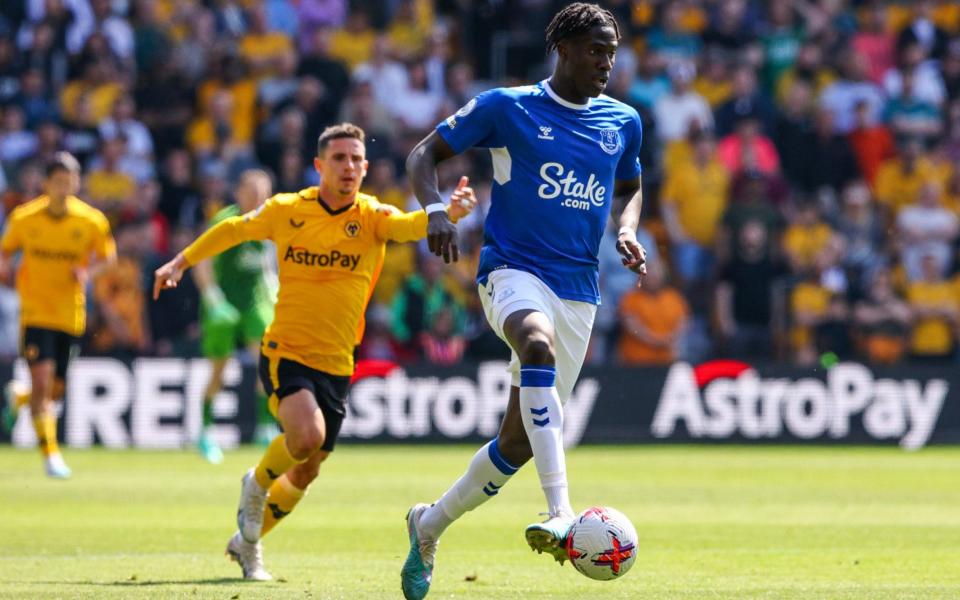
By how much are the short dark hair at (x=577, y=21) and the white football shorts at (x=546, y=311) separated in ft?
3.73

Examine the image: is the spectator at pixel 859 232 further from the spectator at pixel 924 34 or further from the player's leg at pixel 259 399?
the player's leg at pixel 259 399

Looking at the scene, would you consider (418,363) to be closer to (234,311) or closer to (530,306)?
(234,311)

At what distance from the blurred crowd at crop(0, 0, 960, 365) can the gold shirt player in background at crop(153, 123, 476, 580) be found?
35.6 feet

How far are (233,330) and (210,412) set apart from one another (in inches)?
39.4

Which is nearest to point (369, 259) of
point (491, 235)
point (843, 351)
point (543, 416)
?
point (491, 235)

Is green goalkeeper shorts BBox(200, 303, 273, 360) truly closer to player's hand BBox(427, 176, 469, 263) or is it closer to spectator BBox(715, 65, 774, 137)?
spectator BBox(715, 65, 774, 137)

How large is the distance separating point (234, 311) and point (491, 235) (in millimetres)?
10519

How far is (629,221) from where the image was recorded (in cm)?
821

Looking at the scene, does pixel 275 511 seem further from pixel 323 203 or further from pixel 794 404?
pixel 794 404

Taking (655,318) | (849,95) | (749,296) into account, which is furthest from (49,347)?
(849,95)

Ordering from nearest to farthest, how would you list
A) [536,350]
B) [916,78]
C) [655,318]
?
[536,350] → [655,318] → [916,78]

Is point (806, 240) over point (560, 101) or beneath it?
over

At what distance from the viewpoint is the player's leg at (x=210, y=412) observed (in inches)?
719

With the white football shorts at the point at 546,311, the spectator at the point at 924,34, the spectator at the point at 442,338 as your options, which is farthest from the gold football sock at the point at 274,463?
the spectator at the point at 924,34
